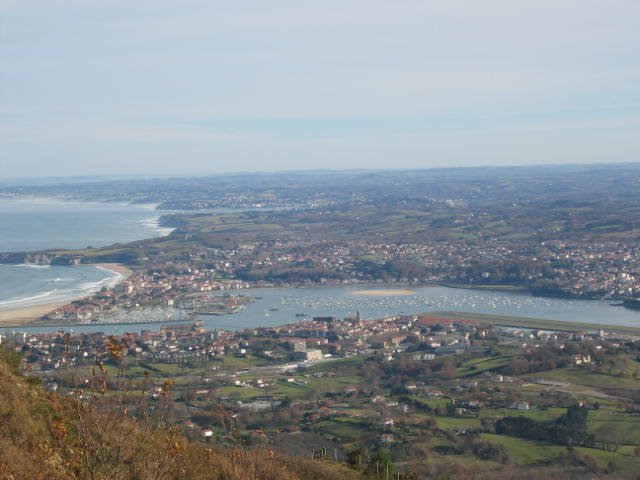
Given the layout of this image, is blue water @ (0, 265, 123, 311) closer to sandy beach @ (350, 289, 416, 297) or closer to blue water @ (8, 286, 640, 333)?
blue water @ (8, 286, 640, 333)

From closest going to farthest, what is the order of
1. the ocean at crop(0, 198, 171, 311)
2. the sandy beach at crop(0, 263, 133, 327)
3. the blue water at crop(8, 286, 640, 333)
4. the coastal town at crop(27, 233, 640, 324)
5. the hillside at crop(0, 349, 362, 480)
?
the hillside at crop(0, 349, 362, 480)
the sandy beach at crop(0, 263, 133, 327)
the blue water at crop(8, 286, 640, 333)
the coastal town at crop(27, 233, 640, 324)
the ocean at crop(0, 198, 171, 311)

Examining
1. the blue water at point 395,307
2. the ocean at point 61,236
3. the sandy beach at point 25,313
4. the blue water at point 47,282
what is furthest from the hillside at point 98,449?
the ocean at point 61,236

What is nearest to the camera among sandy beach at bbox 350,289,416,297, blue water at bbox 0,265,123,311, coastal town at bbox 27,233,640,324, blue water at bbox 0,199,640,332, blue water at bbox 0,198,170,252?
blue water at bbox 0,199,640,332

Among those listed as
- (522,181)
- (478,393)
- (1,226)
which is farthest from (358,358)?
(522,181)

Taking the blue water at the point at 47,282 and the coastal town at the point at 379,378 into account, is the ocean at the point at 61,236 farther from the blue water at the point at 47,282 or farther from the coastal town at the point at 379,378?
the coastal town at the point at 379,378

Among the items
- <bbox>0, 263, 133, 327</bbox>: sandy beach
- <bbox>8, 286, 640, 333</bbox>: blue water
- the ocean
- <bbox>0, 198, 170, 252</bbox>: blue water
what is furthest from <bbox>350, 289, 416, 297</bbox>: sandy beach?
<bbox>0, 198, 170, 252</bbox>: blue water

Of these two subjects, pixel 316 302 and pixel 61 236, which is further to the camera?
pixel 61 236

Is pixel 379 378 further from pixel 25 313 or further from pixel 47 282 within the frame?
pixel 47 282

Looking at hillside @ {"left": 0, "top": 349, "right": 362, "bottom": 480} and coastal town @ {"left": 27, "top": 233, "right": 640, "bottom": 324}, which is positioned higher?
hillside @ {"left": 0, "top": 349, "right": 362, "bottom": 480}

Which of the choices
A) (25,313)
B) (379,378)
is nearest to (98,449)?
(379,378)

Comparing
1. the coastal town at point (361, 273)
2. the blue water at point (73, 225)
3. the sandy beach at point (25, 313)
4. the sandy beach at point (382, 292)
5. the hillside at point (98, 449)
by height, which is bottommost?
the sandy beach at point (382, 292)
